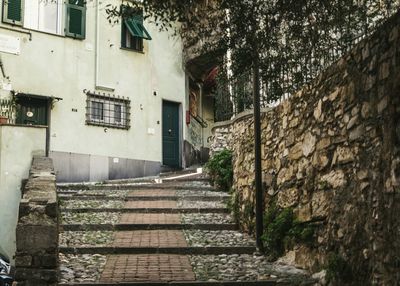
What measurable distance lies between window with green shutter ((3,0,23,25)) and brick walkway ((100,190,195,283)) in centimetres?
741

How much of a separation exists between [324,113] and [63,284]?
3395 mm

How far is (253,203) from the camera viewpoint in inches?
314

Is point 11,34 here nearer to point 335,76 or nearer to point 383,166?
point 335,76

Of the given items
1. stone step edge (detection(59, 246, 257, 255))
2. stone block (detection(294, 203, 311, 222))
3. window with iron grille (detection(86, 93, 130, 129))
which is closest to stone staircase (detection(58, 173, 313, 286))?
stone step edge (detection(59, 246, 257, 255))

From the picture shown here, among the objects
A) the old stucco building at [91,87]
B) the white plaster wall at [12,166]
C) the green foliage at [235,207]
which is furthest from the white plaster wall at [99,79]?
the green foliage at [235,207]

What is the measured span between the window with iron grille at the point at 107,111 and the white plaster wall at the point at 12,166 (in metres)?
6.16

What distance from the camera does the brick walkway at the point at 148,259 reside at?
19.6ft

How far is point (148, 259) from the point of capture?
6844mm

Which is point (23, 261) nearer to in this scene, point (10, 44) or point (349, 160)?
point (349, 160)

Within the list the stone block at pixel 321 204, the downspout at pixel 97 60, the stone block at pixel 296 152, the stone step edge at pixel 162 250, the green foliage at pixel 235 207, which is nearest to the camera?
the stone block at pixel 321 204

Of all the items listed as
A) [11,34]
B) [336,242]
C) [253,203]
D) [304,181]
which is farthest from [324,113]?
[11,34]

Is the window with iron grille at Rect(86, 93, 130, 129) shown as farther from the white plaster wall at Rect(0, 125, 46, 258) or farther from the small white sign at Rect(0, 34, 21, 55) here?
the white plaster wall at Rect(0, 125, 46, 258)

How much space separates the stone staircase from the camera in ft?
19.7

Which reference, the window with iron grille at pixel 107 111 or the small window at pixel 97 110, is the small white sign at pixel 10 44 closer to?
the window with iron grille at pixel 107 111
